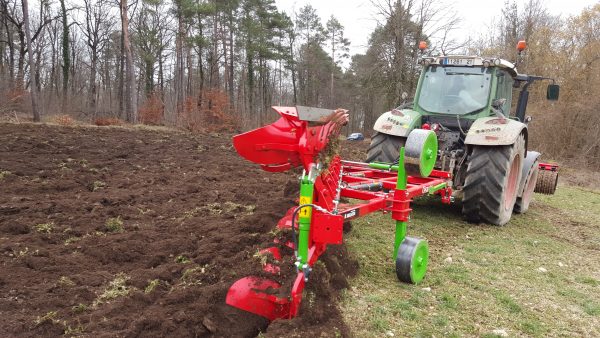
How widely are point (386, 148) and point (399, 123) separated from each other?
1.29 ft

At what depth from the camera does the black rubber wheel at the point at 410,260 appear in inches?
140

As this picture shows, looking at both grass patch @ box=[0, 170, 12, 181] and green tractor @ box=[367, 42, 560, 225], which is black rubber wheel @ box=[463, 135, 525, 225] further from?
grass patch @ box=[0, 170, 12, 181]

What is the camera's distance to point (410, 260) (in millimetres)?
3543

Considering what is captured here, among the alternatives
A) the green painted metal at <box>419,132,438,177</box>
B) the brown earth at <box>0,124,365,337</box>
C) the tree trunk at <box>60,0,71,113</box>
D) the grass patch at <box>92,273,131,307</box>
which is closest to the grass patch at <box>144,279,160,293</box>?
the brown earth at <box>0,124,365,337</box>

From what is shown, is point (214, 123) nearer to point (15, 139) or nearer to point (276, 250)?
point (15, 139)

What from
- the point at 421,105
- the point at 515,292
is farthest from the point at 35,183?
the point at 515,292

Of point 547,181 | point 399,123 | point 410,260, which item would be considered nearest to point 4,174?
point 399,123

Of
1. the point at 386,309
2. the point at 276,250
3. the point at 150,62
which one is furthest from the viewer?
the point at 150,62

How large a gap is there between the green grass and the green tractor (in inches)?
19.7

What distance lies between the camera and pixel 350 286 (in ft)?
11.6

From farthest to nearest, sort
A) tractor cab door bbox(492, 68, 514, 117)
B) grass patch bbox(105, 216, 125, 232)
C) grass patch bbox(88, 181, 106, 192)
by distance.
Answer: grass patch bbox(88, 181, 106, 192), tractor cab door bbox(492, 68, 514, 117), grass patch bbox(105, 216, 125, 232)

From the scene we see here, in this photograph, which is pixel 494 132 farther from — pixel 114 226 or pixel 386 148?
pixel 114 226

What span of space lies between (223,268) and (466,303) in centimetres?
190

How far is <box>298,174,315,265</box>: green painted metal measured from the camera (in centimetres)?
271
